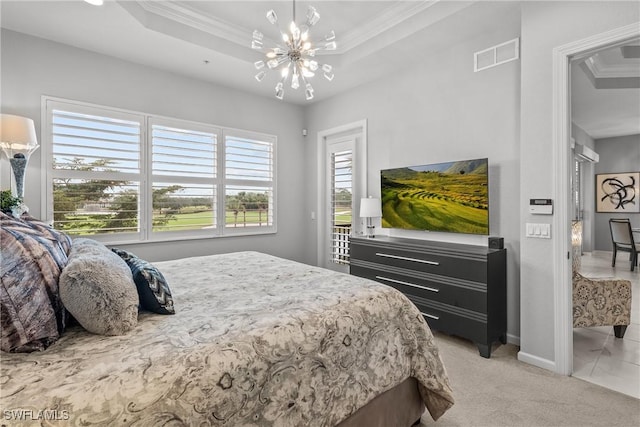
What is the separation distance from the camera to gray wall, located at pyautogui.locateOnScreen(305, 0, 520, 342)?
9.79ft

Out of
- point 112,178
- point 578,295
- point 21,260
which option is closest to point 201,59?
point 112,178

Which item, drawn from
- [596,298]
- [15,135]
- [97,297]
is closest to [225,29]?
[15,135]

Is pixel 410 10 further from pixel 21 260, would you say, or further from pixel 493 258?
A: pixel 21 260

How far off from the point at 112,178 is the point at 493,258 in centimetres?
401

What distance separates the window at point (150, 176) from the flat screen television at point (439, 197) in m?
1.97

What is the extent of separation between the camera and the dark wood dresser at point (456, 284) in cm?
275

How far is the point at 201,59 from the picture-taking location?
3.62 m

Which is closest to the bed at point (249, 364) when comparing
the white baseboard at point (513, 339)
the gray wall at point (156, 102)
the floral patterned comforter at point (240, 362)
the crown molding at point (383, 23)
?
the floral patterned comforter at point (240, 362)

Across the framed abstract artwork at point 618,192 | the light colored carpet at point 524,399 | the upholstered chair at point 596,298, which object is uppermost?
the framed abstract artwork at point 618,192

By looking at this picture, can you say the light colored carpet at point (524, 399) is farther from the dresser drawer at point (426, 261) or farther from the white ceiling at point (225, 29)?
the white ceiling at point (225, 29)

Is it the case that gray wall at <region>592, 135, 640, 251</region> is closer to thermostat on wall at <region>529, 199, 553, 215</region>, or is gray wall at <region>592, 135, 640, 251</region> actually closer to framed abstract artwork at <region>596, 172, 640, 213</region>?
framed abstract artwork at <region>596, 172, 640, 213</region>

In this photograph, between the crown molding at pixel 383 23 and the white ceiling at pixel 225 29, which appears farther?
the crown molding at pixel 383 23

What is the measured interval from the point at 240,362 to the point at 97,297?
61 cm

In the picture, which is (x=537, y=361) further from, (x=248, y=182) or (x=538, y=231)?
(x=248, y=182)
